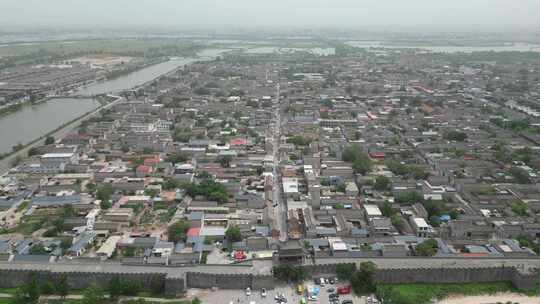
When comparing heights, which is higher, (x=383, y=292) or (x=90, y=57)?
(x=90, y=57)

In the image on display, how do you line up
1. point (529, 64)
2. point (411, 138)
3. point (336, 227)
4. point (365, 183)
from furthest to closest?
1. point (529, 64)
2. point (411, 138)
3. point (365, 183)
4. point (336, 227)

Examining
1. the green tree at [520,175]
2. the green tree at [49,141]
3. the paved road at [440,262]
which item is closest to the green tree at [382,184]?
the paved road at [440,262]

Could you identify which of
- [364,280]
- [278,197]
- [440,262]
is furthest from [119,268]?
[440,262]

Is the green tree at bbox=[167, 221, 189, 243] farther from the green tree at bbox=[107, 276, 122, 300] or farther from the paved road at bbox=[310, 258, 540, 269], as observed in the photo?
the paved road at bbox=[310, 258, 540, 269]

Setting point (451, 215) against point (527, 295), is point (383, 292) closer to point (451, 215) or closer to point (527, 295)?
point (527, 295)

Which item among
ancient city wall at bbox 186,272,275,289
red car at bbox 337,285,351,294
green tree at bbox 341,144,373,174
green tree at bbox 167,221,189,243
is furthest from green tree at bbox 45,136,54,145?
red car at bbox 337,285,351,294

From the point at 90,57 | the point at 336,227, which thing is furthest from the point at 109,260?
the point at 90,57
